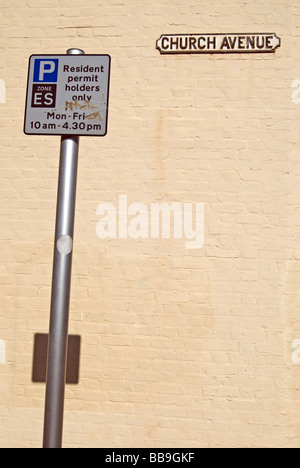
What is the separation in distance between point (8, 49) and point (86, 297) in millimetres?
2521

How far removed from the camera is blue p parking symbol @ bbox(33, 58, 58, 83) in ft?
8.68

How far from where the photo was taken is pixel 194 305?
165 inches

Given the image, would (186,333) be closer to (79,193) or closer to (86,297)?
(86,297)

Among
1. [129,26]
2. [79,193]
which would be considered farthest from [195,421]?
[129,26]

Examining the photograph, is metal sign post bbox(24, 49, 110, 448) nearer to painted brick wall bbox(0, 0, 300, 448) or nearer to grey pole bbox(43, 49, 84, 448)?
grey pole bbox(43, 49, 84, 448)

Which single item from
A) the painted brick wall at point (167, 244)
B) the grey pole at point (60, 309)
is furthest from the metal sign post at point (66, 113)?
the painted brick wall at point (167, 244)

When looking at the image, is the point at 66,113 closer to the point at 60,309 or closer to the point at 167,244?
the point at 60,309

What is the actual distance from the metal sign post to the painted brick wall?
1.71m

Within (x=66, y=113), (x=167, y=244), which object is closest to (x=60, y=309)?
(x=66, y=113)

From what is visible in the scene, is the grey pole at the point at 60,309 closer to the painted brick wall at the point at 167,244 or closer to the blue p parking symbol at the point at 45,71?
the blue p parking symbol at the point at 45,71

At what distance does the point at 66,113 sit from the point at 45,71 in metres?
0.29

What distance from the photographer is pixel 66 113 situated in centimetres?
261

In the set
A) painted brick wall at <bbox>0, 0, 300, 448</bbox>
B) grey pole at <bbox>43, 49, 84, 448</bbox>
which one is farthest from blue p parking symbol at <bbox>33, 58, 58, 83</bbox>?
painted brick wall at <bbox>0, 0, 300, 448</bbox>

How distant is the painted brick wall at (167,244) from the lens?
162 inches
